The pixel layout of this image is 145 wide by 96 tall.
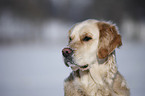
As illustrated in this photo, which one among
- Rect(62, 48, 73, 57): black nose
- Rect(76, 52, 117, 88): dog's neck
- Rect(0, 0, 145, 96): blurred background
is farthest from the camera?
Rect(0, 0, 145, 96): blurred background

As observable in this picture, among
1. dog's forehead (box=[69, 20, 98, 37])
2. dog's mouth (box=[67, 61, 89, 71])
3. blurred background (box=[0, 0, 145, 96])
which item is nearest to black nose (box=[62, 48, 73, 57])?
dog's mouth (box=[67, 61, 89, 71])

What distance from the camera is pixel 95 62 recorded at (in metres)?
2.66

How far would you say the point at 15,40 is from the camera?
1938 cm

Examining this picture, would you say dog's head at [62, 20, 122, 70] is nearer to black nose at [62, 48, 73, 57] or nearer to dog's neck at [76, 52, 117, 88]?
black nose at [62, 48, 73, 57]

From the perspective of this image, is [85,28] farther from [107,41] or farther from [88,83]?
[88,83]

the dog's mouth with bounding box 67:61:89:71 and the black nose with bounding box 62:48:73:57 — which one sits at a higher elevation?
the black nose with bounding box 62:48:73:57

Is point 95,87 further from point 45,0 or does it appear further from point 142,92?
point 45,0

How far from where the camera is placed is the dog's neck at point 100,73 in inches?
104

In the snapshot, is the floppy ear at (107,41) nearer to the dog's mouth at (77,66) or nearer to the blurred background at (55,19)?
the dog's mouth at (77,66)

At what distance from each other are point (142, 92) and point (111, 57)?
2.40 m

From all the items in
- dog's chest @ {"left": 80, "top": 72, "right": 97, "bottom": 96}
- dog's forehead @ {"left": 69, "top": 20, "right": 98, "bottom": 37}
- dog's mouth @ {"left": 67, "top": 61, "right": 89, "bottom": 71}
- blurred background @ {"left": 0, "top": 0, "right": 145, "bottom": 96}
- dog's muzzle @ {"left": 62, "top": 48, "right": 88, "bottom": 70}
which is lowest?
dog's chest @ {"left": 80, "top": 72, "right": 97, "bottom": 96}

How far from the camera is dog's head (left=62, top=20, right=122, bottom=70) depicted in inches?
98.7

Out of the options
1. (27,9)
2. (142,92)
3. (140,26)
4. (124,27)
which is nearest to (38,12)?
(27,9)

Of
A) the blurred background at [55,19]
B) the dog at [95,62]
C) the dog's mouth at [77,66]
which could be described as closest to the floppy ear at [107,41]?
the dog at [95,62]
